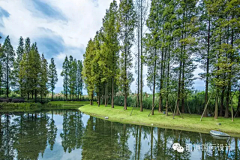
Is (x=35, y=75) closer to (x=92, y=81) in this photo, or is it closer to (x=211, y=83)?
(x=92, y=81)

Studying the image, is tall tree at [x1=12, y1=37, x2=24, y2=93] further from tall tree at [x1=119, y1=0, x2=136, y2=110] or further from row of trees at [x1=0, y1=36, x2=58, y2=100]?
tall tree at [x1=119, y1=0, x2=136, y2=110]

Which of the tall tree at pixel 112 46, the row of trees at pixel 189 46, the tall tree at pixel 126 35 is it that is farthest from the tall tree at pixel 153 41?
the tall tree at pixel 112 46

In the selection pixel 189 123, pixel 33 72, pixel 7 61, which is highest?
pixel 7 61

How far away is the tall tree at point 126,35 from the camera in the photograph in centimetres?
2131

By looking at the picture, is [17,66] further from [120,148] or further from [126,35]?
[120,148]

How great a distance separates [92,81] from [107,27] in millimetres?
12089

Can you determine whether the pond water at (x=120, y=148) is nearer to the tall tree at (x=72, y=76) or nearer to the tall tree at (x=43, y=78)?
the tall tree at (x=43, y=78)

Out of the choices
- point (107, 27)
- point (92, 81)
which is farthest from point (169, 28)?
point (92, 81)

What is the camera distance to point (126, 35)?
72.0ft

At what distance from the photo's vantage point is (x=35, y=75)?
1436 inches

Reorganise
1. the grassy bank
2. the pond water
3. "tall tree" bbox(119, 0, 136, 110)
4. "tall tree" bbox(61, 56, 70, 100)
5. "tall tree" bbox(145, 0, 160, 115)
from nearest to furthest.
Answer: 1. the pond water
2. the grassy bank
3. "tall tree" bbox(145, 0, 160, 115)
4. "tall tree" bbox(119, 0, 136, 110)
5. "tall tree" bbox(61, 56, 70, 100)

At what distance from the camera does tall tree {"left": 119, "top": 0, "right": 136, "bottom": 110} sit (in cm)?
2131

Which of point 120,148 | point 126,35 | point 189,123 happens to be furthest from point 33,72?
point 189,123

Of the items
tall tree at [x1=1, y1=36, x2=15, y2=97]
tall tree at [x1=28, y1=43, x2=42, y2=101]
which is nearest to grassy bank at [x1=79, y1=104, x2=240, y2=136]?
tall tree at [x1=28, y1=43, x2=42, y2=101]
